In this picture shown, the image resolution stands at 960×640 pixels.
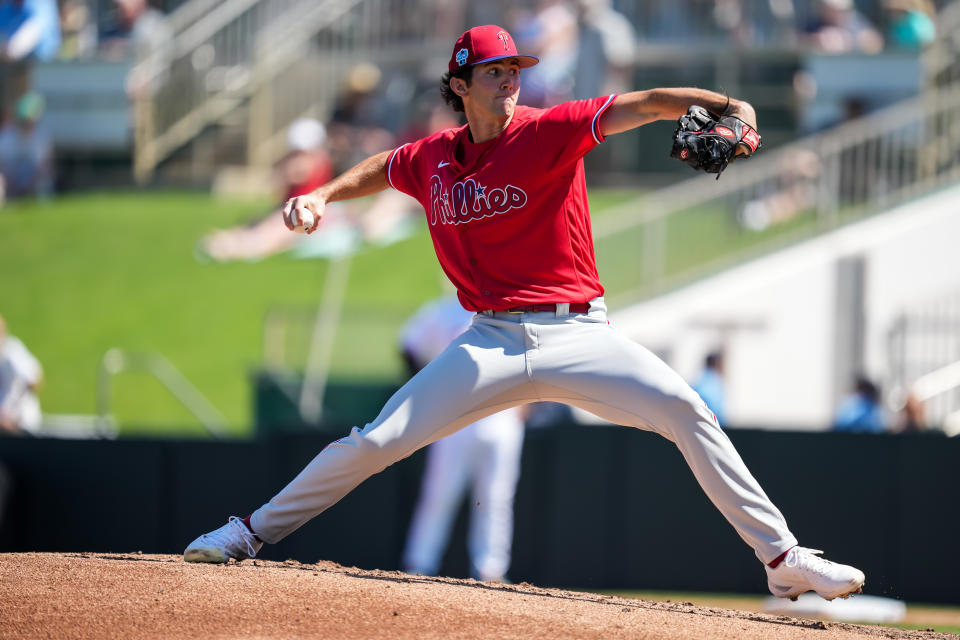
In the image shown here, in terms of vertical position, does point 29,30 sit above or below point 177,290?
above

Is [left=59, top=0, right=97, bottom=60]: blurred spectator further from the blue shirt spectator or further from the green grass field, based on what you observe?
the green grass field

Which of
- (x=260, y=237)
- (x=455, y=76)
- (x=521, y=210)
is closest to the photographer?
(x=521, y=210)

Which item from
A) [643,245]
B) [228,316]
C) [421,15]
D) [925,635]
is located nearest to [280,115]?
[421,15]

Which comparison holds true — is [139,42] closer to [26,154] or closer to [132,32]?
[132,32]

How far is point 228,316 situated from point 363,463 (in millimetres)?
9973

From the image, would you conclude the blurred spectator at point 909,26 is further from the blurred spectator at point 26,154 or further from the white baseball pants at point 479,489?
the blurred spectator at point 26,154

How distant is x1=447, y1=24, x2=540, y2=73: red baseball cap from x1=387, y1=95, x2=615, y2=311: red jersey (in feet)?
0.91

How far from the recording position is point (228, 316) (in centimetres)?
1495

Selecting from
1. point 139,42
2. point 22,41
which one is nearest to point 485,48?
point 139,42

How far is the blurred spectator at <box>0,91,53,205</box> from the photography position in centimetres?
1709

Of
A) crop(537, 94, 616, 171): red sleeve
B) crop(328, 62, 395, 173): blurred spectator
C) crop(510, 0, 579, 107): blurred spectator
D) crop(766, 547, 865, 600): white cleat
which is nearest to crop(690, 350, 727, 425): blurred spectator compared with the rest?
crop(510, 0, 579, 107): blurred spectator

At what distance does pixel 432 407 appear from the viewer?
17.0 ft

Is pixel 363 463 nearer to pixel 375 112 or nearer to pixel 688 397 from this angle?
pixel 688 397

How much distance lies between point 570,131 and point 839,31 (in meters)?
12.5
